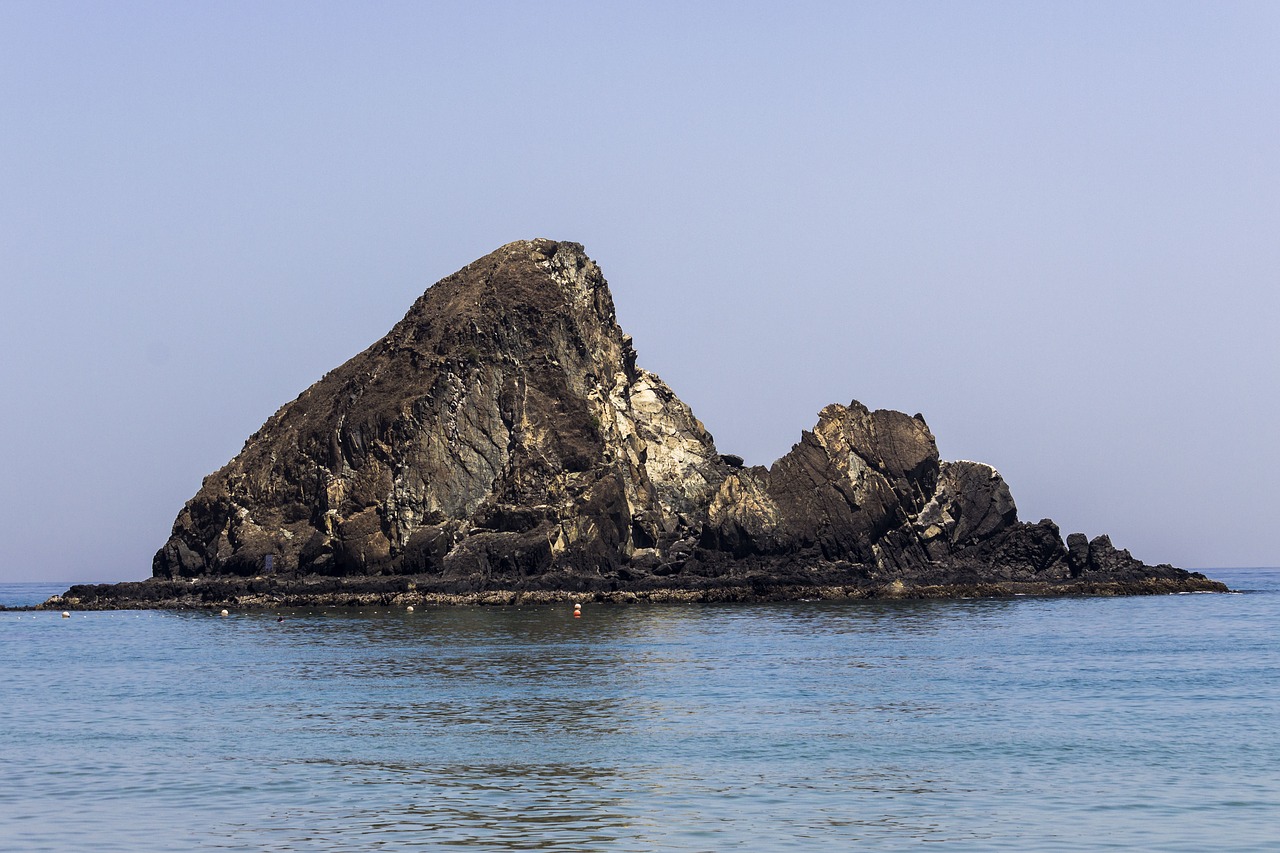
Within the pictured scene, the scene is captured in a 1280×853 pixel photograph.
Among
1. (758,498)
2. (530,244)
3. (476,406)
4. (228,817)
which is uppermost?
(530,244)

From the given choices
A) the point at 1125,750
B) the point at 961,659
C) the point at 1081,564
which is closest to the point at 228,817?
the point at 1125,750

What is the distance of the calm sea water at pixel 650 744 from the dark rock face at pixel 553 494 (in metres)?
47.5

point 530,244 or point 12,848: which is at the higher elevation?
point 530,244

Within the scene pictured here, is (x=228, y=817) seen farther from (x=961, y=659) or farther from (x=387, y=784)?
(x=961, y=659)

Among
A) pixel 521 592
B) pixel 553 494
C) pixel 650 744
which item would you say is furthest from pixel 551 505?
pixel 650 744

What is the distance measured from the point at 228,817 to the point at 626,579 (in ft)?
296

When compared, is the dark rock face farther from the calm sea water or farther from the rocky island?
the calm sea water

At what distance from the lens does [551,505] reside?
120 meters

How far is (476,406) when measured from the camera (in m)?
128

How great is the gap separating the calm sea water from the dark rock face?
4746cm

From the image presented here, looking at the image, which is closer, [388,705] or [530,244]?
[388,705]

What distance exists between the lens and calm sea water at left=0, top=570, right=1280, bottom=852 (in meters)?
25.0

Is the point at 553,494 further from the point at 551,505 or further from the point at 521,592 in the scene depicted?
the point at 521,592

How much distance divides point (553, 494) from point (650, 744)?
8560 centimetres
